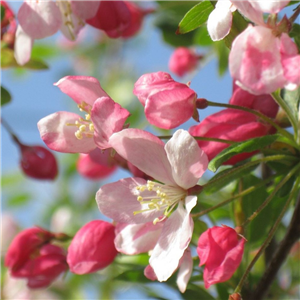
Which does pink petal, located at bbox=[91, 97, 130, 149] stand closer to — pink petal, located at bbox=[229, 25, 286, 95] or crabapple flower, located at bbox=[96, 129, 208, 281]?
crabapple flower, located at bbox=[96, 129, 208, 281]

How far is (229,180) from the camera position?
1.18 metres

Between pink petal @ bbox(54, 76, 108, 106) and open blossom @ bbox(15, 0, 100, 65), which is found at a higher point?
open blossom @ bbox(15, 0, 100, 65)

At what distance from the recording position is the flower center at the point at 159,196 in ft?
3.33

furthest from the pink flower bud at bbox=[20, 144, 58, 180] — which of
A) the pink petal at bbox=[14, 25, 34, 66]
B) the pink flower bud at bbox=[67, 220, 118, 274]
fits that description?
the pink flower bud at bbox=[67, 220, 118, 274]

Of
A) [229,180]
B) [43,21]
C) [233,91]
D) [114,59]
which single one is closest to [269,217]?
[229,180]

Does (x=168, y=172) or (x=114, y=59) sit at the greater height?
(x=168, y=172)

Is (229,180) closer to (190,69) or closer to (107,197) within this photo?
(107,197)

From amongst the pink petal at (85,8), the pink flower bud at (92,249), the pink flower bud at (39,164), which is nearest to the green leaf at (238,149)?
the pink flower bud at (92,249)

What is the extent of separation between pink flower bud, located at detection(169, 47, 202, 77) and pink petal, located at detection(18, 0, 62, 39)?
0.94m

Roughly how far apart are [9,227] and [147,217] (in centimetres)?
166

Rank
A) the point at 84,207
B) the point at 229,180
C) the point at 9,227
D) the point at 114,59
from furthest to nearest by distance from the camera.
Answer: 1. the point at 114,59
2. the point at 84,207
3. the point at 9,227
4. the point at 229,180

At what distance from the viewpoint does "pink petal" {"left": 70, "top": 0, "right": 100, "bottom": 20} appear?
4.02 feet

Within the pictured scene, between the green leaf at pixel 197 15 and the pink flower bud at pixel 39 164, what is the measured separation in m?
0.69

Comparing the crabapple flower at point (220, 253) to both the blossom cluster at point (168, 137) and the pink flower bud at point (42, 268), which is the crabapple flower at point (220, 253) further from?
the pink flower bud at point (42, 268)
